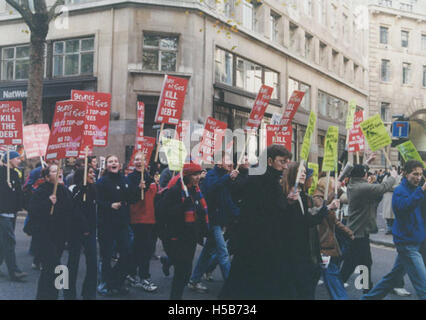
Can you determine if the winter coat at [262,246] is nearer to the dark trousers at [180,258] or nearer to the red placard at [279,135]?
the dark trousers at [180,258]

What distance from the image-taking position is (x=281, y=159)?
421cm

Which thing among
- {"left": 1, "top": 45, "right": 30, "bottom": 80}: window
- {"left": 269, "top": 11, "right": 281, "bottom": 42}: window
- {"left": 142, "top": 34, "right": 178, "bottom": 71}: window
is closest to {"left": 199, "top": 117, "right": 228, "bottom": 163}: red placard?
{"left": 142, "top": 34, "right": 178, "bottom": 71}: window

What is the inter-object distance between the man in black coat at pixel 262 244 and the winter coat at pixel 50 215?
90.7 inches

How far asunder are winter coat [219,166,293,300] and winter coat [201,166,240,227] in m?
2.70

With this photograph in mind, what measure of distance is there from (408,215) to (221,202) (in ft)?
8.02

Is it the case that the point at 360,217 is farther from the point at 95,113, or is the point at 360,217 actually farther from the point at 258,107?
the point at 95,113

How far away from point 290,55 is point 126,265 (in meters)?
23.2

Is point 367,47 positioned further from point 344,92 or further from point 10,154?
point 10,154

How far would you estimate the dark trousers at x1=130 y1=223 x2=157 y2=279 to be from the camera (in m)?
6.78

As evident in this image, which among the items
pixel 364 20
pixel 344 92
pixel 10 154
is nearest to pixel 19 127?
pixel 10 154

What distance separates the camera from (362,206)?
6.60 meters

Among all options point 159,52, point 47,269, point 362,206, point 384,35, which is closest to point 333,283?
point 362,206

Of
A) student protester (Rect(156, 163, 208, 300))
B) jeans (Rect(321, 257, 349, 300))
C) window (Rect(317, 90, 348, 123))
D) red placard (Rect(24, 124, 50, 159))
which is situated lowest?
jeans (Rect(321, 257, 349, 300))

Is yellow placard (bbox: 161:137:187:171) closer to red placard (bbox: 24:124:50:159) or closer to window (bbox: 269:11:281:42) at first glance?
red placard (bbox: 24:124:50:159)
